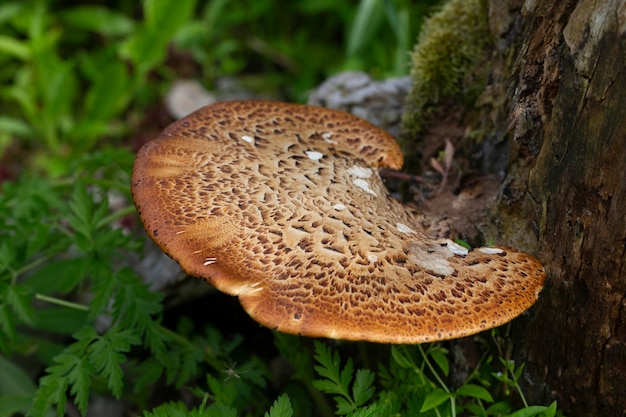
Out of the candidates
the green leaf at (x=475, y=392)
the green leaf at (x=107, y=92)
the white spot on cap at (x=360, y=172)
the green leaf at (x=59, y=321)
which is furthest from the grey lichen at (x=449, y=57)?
the green leaf at (x=107, y=92)

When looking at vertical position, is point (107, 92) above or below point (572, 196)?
below

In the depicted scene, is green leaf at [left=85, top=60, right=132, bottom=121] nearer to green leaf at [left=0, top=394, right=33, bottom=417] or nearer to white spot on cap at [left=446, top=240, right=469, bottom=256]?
green leaf at [left=0, top=394, right=33, bottom=417]

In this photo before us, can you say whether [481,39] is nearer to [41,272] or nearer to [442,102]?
[442,102]

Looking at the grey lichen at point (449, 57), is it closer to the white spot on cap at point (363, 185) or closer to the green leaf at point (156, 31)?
the white spot on cap at point (363, 185)

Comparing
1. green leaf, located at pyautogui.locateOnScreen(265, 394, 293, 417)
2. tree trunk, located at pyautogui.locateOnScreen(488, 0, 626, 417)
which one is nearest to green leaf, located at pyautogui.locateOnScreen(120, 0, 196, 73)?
tree trunk, located at pyautogui.locateOnScreen(488, 0, 626, 417)

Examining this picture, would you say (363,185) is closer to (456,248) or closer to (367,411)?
(456,248)

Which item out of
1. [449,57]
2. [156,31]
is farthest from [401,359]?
[156,31]
